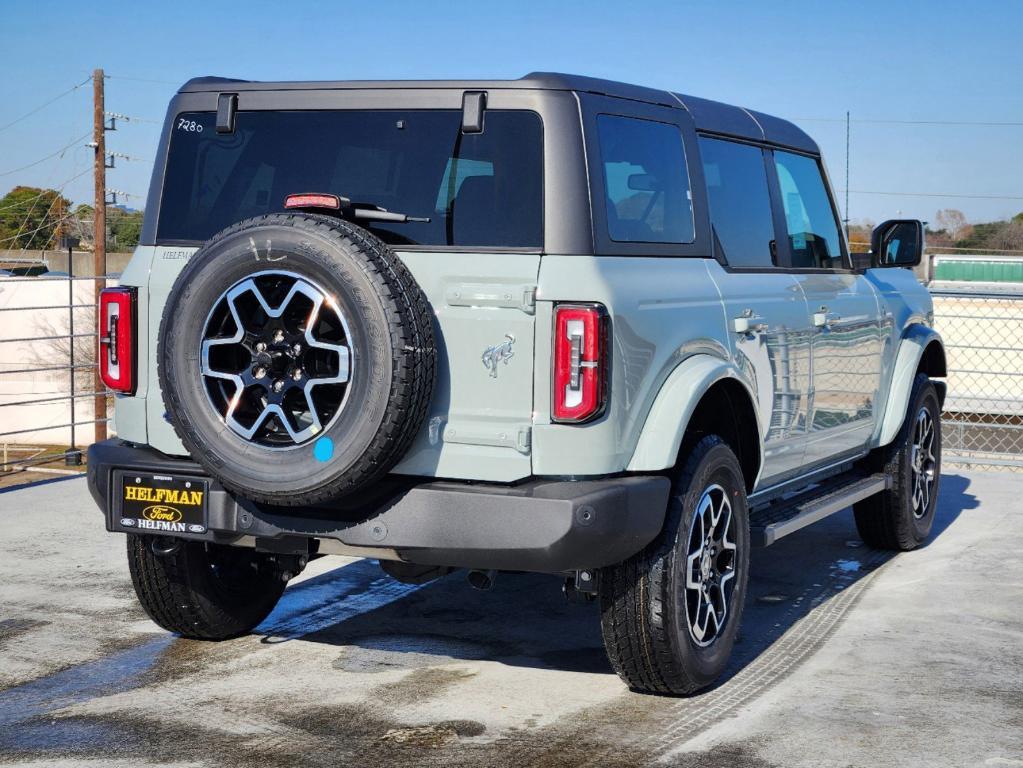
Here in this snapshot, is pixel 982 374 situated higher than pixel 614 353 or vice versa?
pixel 614 353

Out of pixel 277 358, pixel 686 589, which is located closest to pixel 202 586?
pixel 277 358

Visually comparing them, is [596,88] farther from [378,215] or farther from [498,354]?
[498,354]

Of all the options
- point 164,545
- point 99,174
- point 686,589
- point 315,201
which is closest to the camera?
point 315,201

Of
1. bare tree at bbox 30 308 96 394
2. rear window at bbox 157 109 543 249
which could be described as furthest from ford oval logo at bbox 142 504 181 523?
bare tree at bbox 30 308 96 394

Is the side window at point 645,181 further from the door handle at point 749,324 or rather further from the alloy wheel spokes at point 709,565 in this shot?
the alloy wheel spokes at point 709,565

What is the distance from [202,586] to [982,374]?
13907 mm

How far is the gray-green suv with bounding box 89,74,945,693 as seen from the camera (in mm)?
4297

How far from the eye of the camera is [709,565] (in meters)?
5.11

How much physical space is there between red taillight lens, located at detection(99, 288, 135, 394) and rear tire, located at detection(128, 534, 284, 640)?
24.5 inches

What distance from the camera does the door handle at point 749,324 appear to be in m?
5.30

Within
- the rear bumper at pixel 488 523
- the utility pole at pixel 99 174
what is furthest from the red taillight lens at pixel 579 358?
the utility pole at pixel 99 174

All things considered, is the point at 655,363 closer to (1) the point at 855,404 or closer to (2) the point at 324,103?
(2) the point at 324,103

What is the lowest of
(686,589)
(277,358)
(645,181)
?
(686,589)

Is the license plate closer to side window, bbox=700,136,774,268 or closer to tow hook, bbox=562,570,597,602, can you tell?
tow hook, bbox=562,570,597,602
